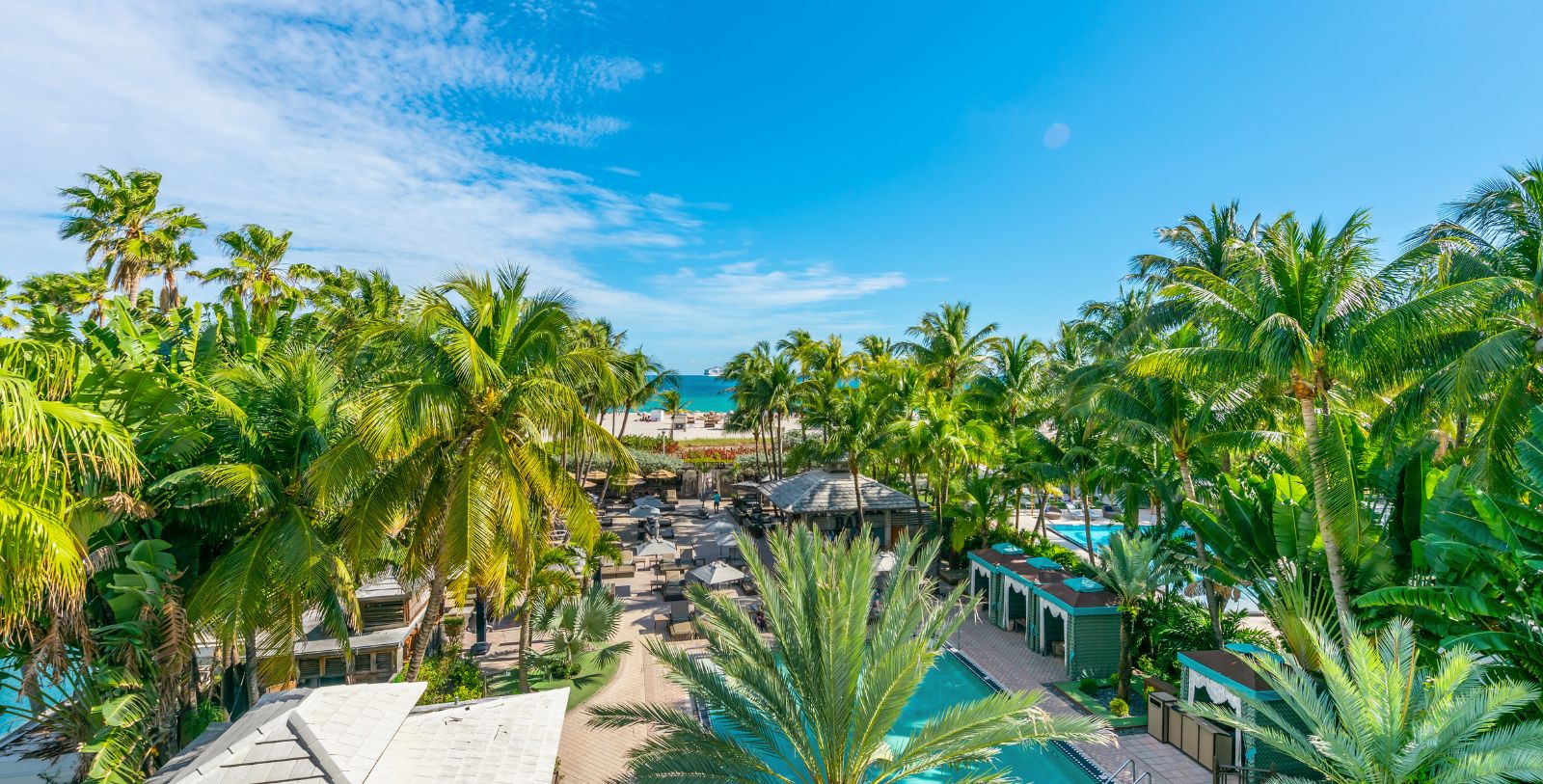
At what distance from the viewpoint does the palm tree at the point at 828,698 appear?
7.39 meters

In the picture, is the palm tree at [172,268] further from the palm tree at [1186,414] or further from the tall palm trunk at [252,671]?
the palm tree at [1186,414]

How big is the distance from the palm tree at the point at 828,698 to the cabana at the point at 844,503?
15026 millimetres

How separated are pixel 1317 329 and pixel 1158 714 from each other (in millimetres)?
6969

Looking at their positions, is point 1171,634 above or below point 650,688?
above

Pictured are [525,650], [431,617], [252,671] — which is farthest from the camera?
[525,650]

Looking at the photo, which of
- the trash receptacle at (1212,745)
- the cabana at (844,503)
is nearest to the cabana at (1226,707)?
the trash receptacle at (1212,745)

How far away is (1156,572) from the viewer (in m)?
14.5

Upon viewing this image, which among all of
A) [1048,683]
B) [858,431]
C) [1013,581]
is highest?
[858,431]

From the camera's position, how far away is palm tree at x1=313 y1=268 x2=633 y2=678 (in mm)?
9156

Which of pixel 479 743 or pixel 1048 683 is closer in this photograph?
pixel 479 743

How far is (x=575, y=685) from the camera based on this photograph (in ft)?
48.5

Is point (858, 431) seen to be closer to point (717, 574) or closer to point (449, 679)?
point (717, 574)

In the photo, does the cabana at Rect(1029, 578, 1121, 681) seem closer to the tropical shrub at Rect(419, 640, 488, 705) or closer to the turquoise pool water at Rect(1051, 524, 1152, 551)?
the tropical shrub at Rect(419, 640, 488, 705)

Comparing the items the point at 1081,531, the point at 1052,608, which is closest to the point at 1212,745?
the point at 1052,608
